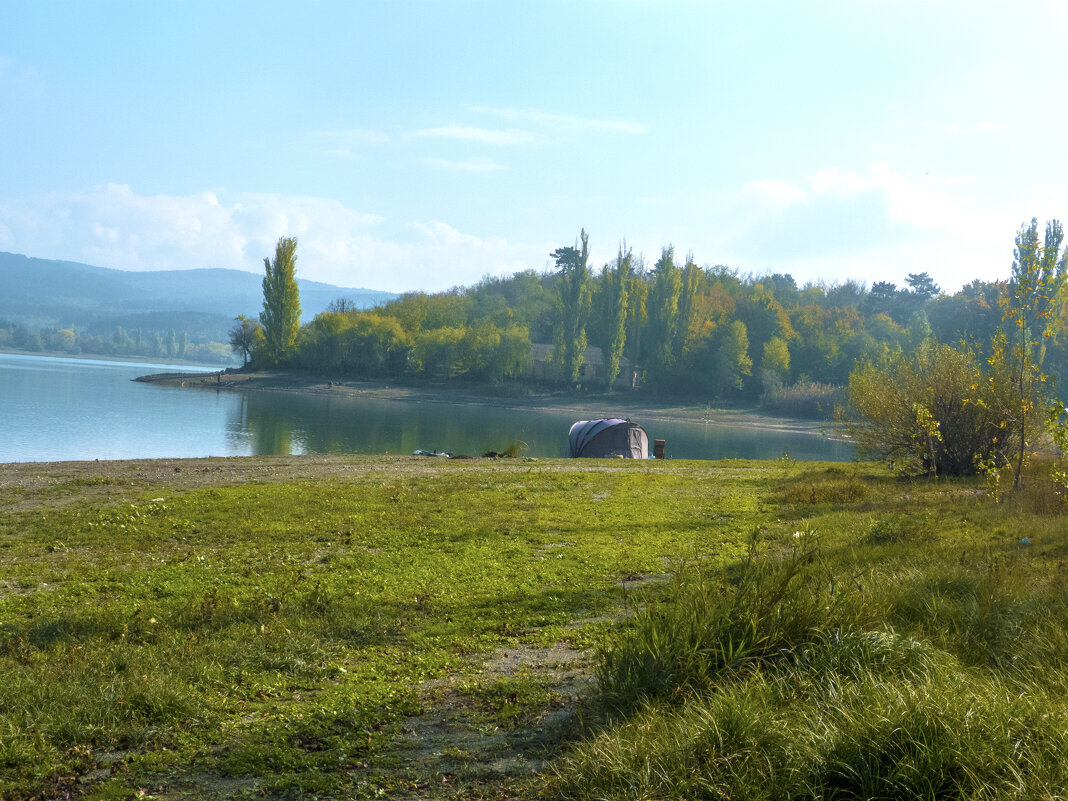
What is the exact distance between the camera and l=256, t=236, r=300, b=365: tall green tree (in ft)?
336

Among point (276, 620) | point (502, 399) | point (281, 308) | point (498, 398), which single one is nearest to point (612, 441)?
point (276, 620)

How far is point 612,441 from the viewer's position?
117 feet

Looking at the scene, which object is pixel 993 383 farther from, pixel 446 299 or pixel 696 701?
pixel 446 299

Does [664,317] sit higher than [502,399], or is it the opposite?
[664,317]

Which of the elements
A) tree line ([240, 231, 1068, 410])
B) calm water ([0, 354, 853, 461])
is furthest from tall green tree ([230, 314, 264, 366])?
calm water ([0, 354, 853, 461])

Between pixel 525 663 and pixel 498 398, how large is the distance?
281 ft

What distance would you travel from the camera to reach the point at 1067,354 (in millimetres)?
82562

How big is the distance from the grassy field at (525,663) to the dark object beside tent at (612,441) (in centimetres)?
2313

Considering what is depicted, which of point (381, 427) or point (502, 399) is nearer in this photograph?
point (381, 427)

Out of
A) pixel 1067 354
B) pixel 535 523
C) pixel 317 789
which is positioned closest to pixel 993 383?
pixel 535 523

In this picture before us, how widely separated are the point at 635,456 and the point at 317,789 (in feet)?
104

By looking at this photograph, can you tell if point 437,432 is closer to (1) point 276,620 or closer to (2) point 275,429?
(2) point 275,429

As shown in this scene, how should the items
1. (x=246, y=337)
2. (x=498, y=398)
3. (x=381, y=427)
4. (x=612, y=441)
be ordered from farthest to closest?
(x=246, y=337), (x=498, y=398), (x=381, y=427), (x=612, y=441)

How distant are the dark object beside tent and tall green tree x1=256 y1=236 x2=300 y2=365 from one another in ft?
241
